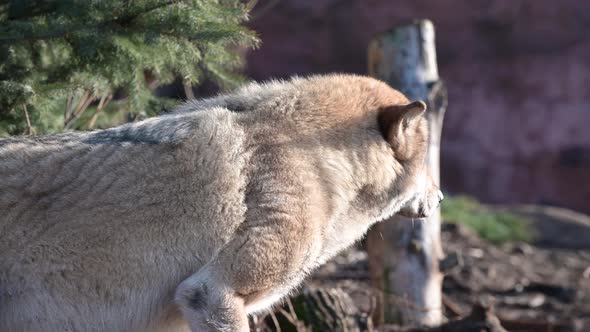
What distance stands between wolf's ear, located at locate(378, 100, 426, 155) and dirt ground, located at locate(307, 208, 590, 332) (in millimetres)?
2662

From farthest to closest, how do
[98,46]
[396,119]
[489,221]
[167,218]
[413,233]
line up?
[489,221] → [413,233] → [98,46] → [396,119] → [167,218]

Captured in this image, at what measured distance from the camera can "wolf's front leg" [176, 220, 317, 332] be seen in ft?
11.7

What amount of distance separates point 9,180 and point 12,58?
1.07 meters

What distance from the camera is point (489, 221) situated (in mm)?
11352

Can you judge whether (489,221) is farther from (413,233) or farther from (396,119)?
(396,119)

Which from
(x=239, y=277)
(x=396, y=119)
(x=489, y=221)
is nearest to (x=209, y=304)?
(x=239, y=277)

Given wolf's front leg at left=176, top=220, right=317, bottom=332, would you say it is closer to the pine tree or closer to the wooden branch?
the pine tree

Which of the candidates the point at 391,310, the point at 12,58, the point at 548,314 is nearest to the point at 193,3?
the point at 12,58

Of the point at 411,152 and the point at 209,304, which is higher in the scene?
the point at 411,152

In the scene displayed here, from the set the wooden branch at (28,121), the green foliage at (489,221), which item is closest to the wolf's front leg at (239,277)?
the wooden branch at (28,121)

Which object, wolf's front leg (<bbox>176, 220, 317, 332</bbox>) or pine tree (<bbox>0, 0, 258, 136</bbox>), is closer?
wolf's front leg (<bbox>176, 220, 317, 332</bbox>)

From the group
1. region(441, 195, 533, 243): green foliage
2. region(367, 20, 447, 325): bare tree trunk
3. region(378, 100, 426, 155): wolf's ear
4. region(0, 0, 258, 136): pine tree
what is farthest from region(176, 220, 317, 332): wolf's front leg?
region(441, 195, 533, 243): green foliage

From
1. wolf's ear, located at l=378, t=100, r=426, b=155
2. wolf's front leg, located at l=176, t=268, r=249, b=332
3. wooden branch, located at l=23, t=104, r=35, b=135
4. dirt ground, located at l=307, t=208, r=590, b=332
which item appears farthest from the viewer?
dirt ground, located at l=307, t=208, r=590, b=332

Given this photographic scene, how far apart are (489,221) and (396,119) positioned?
7.48 m
